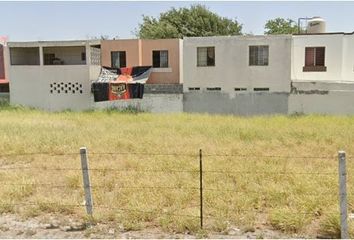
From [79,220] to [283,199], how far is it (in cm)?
314

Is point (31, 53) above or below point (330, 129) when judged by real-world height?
above

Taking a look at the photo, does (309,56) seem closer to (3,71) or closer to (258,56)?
(258,56)

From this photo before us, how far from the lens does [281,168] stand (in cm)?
831

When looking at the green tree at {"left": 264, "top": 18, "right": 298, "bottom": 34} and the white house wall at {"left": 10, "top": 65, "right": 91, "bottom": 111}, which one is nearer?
the white house wall at {"left": 10, "top": 65, "right": 91, "bottom": 111}

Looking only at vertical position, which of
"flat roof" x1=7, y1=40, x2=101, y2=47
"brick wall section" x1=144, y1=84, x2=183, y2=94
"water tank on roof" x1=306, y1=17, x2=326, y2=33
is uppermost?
"water tank on roof" x1=306, y1=17, x2=326, y2=33

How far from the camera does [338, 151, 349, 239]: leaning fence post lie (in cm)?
398

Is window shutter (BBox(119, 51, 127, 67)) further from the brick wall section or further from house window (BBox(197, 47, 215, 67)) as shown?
house window (BBox(197, 47, 215, 67))

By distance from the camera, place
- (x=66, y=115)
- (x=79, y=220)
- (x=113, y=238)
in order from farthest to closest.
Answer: (x=66, y=115)
(x=79, y=220)
(x=113, y=238)

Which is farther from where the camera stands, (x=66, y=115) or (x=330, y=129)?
(x=66, y=115)

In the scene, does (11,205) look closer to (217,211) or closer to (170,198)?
(170,198)

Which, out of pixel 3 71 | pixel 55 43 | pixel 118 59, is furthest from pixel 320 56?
pixel 3 71

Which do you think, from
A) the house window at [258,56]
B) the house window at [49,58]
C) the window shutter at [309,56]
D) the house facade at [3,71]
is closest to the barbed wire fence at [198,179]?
the house window at [258,56]

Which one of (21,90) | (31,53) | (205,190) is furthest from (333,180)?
(31,53)

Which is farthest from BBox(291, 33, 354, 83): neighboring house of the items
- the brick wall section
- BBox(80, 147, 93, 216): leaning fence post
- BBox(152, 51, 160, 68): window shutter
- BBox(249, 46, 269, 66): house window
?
BBox(80, 147, 93, 216): leaning fence post
